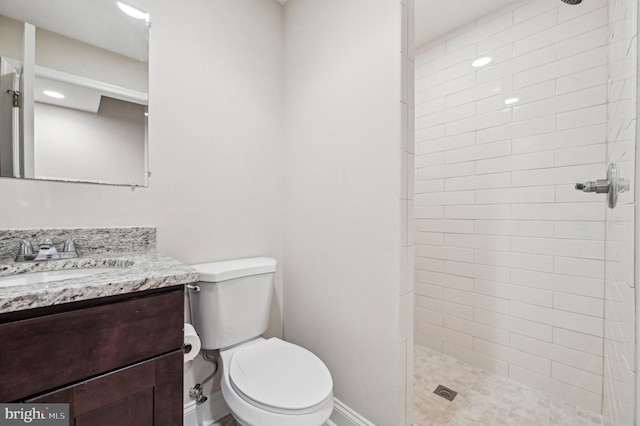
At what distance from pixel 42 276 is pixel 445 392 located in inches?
78.7

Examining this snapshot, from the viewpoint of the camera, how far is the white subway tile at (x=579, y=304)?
1434 mm

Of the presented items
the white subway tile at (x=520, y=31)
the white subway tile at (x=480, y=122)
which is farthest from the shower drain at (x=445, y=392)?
the white subway tile at (x=520, y=31)

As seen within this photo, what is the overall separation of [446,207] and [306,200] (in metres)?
1.13

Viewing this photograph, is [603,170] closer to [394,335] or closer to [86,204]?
[394,335]

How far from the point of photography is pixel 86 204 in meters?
1.11

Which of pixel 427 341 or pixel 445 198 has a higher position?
pixel 445 198

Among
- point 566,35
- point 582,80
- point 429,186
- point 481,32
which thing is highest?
point 481,32

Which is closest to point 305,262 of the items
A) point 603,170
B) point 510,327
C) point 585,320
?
point 510,327

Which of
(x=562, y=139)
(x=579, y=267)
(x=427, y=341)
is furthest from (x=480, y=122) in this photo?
(x=427, y=341)

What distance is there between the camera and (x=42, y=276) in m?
0.91

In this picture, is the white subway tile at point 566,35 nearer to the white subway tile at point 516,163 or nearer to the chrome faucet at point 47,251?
the white subway tile at point 516,163

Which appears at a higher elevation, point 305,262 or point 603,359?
point 305,262

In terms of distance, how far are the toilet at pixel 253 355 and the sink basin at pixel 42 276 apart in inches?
16.3
